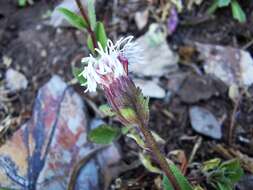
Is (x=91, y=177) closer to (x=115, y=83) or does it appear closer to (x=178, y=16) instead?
(x=115, y=83)

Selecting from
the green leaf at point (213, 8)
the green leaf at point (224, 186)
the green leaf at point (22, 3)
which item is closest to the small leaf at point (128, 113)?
the green leaf at point (224, 186)

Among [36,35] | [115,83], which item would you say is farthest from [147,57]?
[115,83]

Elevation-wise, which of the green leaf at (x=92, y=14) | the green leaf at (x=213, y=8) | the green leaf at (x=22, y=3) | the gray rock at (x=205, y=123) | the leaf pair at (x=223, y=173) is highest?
the green leaf at (x=22, y=3)

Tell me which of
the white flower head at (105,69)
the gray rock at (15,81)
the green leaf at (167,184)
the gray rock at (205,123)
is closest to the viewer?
the white flower head at (105,69)

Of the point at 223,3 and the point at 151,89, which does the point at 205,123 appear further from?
the point at 223,3

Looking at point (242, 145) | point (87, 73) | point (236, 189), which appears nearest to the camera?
point (87, 73)

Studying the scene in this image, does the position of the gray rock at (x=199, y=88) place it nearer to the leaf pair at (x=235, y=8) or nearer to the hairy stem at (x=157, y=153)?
the leaf pair at (x=235, y=8)

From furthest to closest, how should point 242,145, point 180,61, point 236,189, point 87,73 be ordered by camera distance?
point 180,61
point 242,145
point 236,189
point 87,73

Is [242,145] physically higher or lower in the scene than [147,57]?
lower
